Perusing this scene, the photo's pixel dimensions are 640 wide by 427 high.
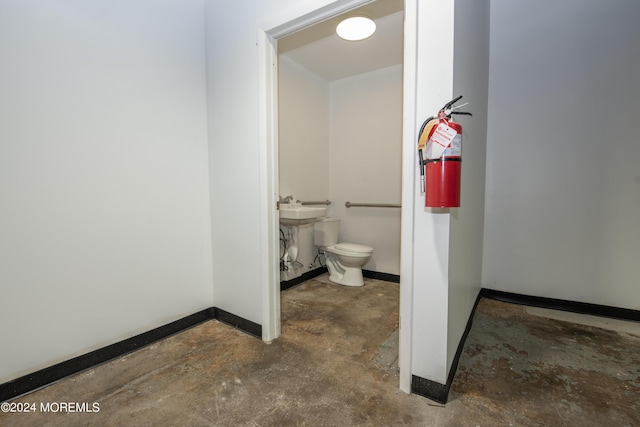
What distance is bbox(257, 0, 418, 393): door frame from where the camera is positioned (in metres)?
1.31

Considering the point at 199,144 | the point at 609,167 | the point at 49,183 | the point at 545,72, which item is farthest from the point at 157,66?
the point at 609,167

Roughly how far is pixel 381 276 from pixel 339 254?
646 millimetres

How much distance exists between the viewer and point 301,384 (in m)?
1.47

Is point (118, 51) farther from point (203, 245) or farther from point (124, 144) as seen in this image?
point (203, 245)

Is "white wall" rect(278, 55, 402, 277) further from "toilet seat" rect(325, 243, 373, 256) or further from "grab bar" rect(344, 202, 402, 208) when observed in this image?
"toilet seat" rect(325, 243, 373, 256)

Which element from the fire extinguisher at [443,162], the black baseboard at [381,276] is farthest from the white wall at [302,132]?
the fire extinguisher at [443,162]

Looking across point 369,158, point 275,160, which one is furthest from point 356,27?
point 369,158

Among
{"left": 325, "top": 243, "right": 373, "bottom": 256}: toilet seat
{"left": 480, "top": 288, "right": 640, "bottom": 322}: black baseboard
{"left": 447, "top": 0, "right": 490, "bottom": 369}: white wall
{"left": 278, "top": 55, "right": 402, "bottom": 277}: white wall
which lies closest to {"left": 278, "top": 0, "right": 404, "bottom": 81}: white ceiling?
{"left": 278, "top": 55, "right": 402, "bottom": 277}: white wall

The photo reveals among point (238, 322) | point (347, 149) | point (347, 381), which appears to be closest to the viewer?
point (347, 381)

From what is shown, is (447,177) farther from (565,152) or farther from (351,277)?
(351,277)

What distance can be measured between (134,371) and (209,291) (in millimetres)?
713

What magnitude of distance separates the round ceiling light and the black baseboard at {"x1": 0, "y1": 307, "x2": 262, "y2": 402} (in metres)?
2.27

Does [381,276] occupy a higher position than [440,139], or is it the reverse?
[440,139]

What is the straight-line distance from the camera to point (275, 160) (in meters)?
1.87
